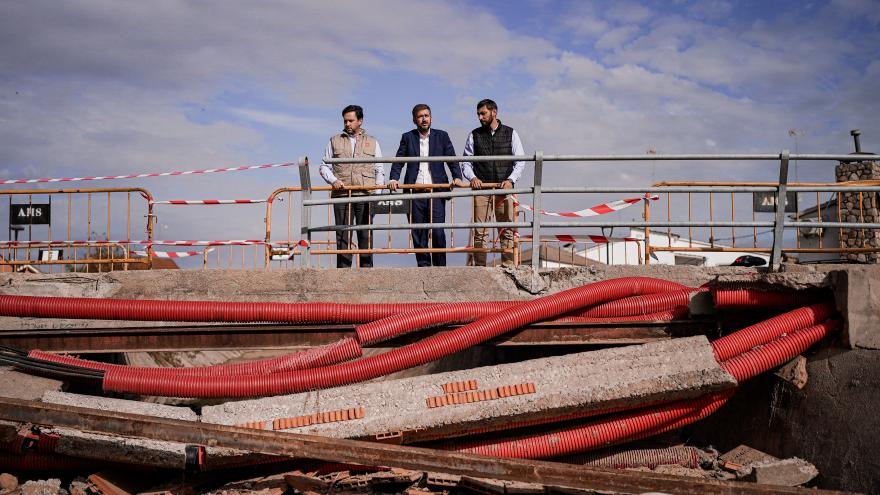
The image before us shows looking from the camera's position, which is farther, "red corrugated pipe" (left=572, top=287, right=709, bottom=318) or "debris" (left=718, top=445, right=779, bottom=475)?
"red corrugated pipe" (left=572, top=287, right=709, bottom=318)

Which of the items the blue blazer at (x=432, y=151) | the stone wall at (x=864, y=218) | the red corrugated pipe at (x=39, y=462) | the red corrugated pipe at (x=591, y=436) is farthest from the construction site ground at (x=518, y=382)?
the stone wall at (x=864, y=218)

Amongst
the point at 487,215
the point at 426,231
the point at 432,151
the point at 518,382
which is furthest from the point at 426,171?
the point at 518,382

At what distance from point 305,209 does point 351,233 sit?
124 centimetres

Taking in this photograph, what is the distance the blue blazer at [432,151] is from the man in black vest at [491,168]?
0.75 feet

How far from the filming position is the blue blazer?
27.5 ft

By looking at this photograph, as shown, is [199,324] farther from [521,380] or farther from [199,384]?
[521,380]

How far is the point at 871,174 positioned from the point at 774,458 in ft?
64.5

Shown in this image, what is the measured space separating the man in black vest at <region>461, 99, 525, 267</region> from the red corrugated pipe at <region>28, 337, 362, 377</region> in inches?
106

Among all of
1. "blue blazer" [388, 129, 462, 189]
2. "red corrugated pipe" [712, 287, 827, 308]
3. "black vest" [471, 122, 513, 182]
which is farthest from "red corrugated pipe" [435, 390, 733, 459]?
"blue blazer" [388, 129, 462, 189]

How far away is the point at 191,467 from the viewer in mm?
5090

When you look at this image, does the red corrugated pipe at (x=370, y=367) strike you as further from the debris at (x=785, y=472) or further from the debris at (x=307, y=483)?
the debris at (x=785, y=472)

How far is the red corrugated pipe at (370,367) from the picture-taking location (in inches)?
218

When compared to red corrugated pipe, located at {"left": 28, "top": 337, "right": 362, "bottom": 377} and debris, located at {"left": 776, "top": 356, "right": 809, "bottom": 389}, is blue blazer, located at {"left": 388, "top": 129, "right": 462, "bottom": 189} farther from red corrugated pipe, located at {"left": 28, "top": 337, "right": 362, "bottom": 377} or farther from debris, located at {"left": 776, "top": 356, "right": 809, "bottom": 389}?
debris, located at {"left": 776, "top": 356, "right": 809, "bottom": 389}

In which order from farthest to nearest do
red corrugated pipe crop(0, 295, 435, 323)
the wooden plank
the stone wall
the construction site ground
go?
the stone wall < red corrugated pipe crop(0, 295, 435, 323) < the construction site ground < the wooden plank
